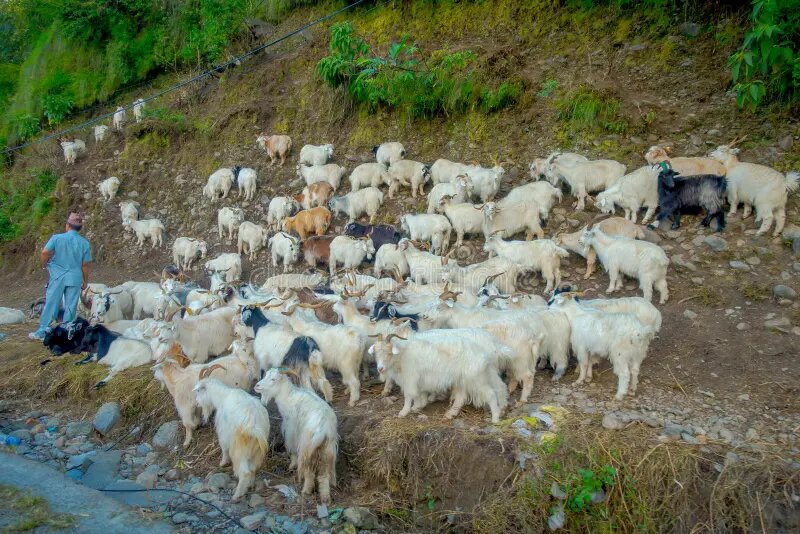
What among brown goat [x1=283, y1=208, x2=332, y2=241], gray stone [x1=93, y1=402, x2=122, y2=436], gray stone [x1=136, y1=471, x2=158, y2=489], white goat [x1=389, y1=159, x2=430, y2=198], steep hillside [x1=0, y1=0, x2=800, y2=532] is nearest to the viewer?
steep hillside [x1=0, y1=0, x2=800, y2=532]

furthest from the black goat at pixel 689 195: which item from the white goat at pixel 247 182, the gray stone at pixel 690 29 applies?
the white goat at pixel 247 182

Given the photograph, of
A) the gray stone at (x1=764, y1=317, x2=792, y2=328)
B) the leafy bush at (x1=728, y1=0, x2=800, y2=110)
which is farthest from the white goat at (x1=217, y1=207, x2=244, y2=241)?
the gray stone at (x1=764, y1=317, x2=792, y2=328)

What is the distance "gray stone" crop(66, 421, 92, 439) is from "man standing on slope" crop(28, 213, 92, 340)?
7.53ft

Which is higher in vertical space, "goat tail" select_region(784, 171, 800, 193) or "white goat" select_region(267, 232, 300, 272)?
"white goat" select_region(267, 232, 300, 272)

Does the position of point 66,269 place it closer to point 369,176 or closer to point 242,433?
point 242,433

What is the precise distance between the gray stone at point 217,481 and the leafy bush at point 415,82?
8244 mm

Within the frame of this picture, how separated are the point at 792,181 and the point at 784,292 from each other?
76.7 inches

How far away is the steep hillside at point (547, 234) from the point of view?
A: 469 cm

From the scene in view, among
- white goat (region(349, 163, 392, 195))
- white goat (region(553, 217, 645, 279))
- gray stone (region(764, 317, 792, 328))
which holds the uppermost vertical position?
white goat (region(349, 163, 392, 195))

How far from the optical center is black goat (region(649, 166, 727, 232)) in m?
8.18

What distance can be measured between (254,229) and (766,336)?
7.89 meters

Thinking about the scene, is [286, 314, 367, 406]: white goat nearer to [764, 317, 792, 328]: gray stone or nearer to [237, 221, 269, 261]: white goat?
[764, 317, 792, 328]: gray stone

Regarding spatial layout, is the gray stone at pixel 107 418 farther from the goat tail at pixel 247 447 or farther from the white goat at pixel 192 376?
the goat tail at pixel 247 447

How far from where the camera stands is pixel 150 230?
40.9 feet
